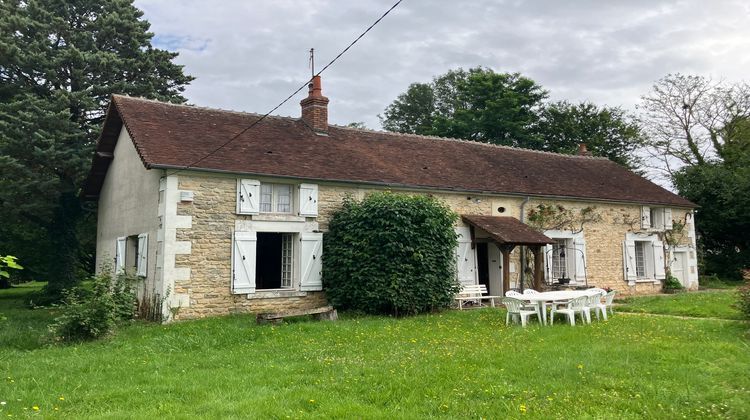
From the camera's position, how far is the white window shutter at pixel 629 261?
1820 cm

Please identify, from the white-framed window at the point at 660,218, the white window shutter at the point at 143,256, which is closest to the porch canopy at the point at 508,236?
the white-framed window at the point at 660,218

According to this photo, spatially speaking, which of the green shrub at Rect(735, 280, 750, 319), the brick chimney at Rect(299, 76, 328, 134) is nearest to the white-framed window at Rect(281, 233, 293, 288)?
the brick chimney at Rect(299, 76, 328, 134)

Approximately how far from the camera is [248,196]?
12.7 metres

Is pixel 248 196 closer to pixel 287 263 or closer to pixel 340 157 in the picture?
pixel 287 263

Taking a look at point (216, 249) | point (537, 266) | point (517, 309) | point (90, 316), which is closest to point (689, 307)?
point (537, 266)

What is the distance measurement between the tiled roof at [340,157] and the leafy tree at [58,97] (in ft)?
5.38

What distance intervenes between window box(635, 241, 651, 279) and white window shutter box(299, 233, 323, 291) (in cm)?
1186

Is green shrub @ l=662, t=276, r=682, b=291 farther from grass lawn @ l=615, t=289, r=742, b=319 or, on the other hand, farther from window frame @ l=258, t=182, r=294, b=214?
window frame @ l=258, t=182, r=294, b=214

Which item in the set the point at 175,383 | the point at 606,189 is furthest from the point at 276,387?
the point at 606,189

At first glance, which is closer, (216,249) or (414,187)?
(216,249)

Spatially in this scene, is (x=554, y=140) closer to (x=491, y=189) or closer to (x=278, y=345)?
(x=491, y=189)

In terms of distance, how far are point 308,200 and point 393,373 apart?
752cm

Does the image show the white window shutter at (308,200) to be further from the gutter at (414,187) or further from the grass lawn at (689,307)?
the grass lawn at (689,307)

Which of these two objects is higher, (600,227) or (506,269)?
(600,227)
